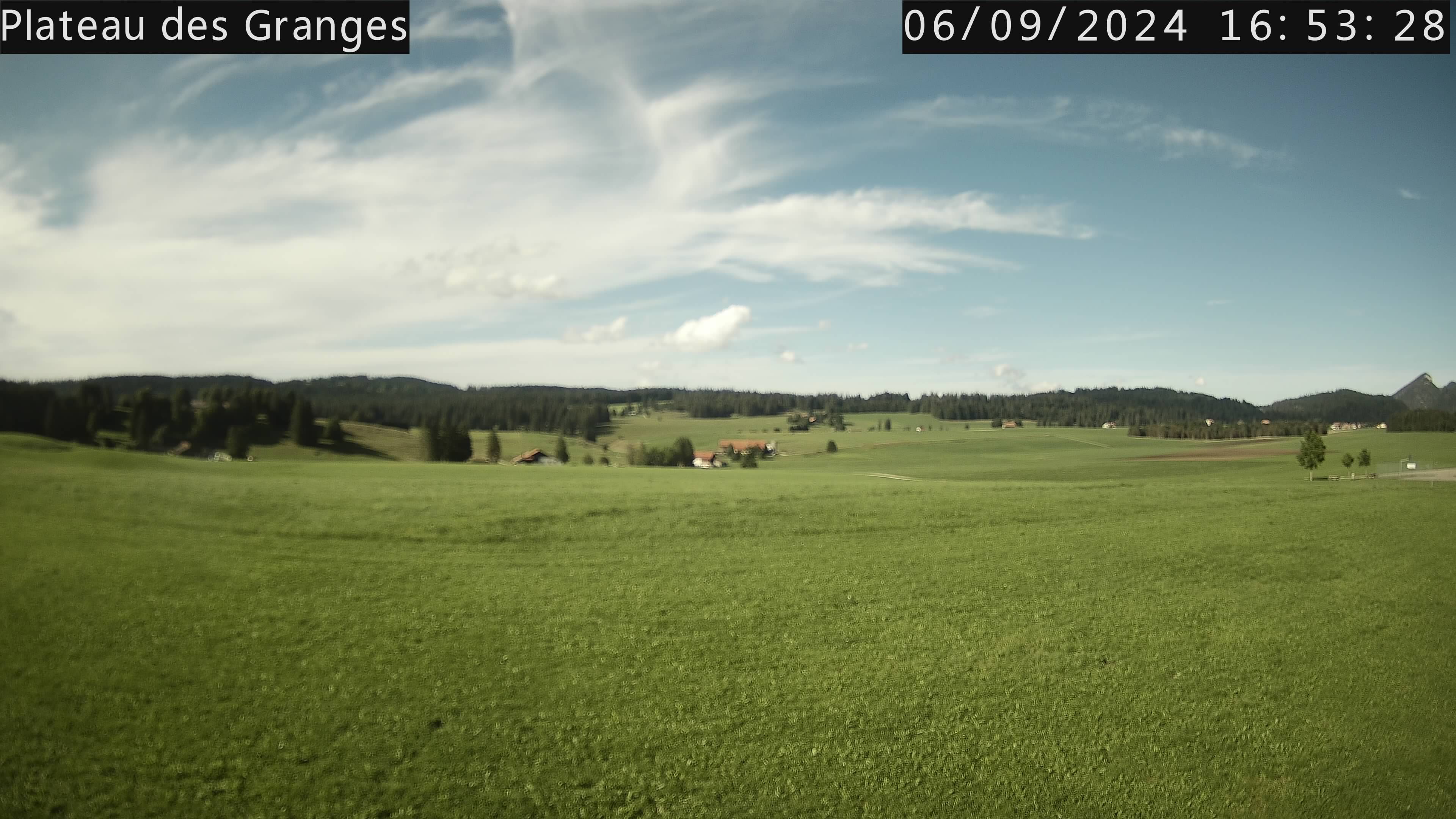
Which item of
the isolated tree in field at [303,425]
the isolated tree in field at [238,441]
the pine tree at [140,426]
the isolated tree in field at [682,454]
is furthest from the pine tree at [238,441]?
the isolated tree in field at [682,454]

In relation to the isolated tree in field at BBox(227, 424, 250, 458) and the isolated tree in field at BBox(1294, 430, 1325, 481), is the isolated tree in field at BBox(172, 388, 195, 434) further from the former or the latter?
the isolated tree in field at BBox(1294, 430, 1325, 481)

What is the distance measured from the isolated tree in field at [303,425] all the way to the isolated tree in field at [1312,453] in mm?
51679

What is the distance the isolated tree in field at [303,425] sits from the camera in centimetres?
3453

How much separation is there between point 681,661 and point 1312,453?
137ft

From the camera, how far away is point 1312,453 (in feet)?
126

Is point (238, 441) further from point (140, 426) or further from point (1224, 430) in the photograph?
point (1224, 430)

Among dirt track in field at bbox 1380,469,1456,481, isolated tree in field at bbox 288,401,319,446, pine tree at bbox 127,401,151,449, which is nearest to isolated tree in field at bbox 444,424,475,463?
isolated tree in field at bbox 288,401,319,446

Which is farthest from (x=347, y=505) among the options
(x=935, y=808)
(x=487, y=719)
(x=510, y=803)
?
(x=935, y=808)

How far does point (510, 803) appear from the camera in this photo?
8.31 metres

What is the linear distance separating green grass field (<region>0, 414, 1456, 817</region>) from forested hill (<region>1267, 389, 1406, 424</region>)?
3605cm

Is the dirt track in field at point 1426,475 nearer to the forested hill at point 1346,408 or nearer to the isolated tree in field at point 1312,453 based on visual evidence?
the isolated tree in field at point 1312,453

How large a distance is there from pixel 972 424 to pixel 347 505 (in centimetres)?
10774

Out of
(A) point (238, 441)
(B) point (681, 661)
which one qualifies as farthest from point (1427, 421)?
(A) point (238, 441)

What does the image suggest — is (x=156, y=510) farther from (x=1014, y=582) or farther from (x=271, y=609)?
(x=1014, y=582)
